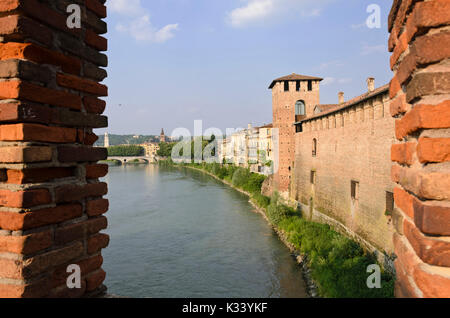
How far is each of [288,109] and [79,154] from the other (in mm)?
25025

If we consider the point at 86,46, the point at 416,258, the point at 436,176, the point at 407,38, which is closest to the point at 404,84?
the point at 407,38

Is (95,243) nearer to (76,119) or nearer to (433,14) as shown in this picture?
(76,119)

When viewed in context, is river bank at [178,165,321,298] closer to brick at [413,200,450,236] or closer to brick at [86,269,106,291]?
brick at [86,269,106,291]

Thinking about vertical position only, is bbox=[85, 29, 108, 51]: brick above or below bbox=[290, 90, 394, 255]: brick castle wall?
above

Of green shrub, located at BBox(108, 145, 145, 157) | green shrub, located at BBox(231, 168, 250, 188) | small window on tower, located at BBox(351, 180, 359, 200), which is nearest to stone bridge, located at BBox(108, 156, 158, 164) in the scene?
green shrub, located at BBox(108, 145, 145, 157)

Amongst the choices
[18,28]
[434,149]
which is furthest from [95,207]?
[434,149]

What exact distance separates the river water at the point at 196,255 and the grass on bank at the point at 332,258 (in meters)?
0.90

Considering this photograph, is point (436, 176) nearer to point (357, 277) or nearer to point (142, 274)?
point (357, 277)

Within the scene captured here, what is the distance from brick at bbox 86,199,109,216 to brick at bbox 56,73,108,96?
0.73 metres

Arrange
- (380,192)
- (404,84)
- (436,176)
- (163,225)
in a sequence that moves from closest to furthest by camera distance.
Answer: (436,176)
(404,84)
(380,192)
(163,225)

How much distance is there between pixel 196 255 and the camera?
1670 cm

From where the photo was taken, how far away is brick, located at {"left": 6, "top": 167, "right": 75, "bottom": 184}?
5.49 ft

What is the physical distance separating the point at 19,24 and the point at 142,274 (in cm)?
1419
